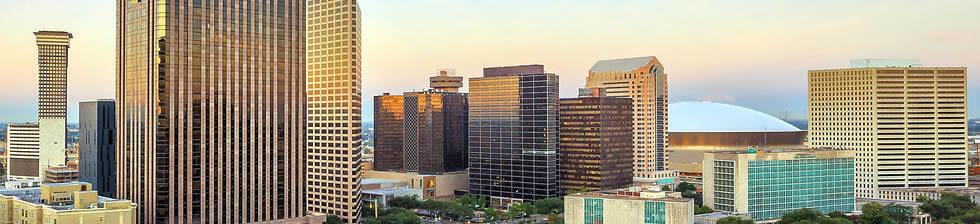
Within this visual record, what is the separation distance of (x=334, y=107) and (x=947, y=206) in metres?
119

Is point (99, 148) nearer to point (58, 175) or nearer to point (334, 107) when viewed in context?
point (58, 175)

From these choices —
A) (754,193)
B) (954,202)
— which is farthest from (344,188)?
(954,202)

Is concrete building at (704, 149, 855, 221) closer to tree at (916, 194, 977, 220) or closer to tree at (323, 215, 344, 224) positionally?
tree at (916, 194, 977, 220)

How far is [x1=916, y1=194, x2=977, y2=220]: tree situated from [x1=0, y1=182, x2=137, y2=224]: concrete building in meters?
142

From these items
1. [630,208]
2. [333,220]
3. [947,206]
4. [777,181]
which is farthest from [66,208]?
[947,206]

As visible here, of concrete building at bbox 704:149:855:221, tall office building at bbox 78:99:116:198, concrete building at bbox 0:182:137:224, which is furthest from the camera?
tall office building at bbox 78:99:116:198

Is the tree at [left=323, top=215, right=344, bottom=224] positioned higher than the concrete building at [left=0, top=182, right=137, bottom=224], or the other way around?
the concrete building at [left=0, top=182, right=137, bottom=224]

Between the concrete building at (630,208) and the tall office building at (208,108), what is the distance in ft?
137

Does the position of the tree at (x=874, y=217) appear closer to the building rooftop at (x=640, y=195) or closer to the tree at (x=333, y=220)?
the building rooftop at (x=640, y=195)

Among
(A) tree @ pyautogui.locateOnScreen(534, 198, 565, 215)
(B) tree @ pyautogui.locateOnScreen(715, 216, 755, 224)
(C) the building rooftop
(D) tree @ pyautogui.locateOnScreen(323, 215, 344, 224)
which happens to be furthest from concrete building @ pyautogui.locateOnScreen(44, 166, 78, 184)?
(B) tree @ pyautogui.locateOnScreen(715, 216, 755, 224)

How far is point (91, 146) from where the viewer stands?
158625 mm

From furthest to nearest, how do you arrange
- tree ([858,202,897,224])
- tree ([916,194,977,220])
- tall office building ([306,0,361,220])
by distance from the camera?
tree ([916,194,977,220]) → tall office building ([306,0,361,220]) → tree ([858,202,897,224])

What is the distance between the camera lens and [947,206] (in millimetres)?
176000

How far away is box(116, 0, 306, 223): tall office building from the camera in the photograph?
4732 inches
